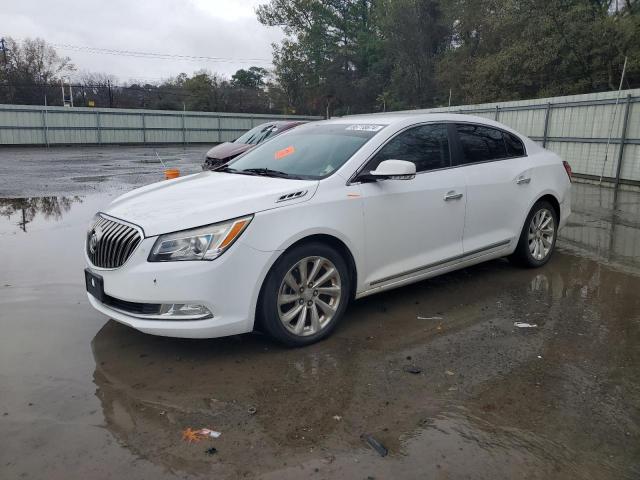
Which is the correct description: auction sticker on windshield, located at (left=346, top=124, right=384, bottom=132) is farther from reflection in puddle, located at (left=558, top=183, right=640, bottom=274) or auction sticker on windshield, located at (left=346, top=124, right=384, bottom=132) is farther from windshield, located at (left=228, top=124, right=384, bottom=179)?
reflection in puddle, located at (left=558, top=183, right=640, bottom=274)

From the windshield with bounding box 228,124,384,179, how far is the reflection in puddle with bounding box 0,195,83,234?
4589mm

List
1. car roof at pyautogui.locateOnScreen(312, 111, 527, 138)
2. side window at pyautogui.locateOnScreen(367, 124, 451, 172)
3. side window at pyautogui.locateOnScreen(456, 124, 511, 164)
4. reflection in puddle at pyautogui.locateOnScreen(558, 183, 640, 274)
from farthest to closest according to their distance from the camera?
reflection in puddle at pyautogui.locateOnScreen(558, 183, 640, 274)
side window at pyautogui.locateOnScreen(456, 124, 511, 164)
car roof at pyautogui.locateOnScreen(312, 111, 527, 138)
side window at pyautogui.locateOnScreen(367, 124, 451, 172)

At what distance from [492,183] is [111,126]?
2949 cm

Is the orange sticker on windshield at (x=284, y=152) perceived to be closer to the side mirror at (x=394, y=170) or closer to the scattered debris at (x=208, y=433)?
the side mirror at (x=394, y=170)

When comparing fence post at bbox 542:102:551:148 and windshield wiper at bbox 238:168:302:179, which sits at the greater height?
fence post at bbox 542:102:551:148

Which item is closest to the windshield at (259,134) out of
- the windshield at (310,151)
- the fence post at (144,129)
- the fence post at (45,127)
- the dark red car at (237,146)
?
the dark red car at (237,146)

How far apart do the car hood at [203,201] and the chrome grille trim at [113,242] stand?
57mm

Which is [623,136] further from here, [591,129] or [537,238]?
[537,238]

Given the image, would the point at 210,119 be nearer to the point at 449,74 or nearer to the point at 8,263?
the point at 449,74

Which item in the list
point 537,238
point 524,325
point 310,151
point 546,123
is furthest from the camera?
point 546,123

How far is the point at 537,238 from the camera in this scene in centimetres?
585

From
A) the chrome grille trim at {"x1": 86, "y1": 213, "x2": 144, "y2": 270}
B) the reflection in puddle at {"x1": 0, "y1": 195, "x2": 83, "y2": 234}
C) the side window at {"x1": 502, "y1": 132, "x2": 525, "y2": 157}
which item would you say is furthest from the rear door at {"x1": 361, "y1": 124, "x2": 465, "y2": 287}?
the reflection in puddle at {"x1": 0, "y1": 195, "x2": 83, "y2": 234}

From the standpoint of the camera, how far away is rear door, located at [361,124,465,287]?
168 inches

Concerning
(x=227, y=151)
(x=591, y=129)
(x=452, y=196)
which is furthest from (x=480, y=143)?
(x=591, y=129)
